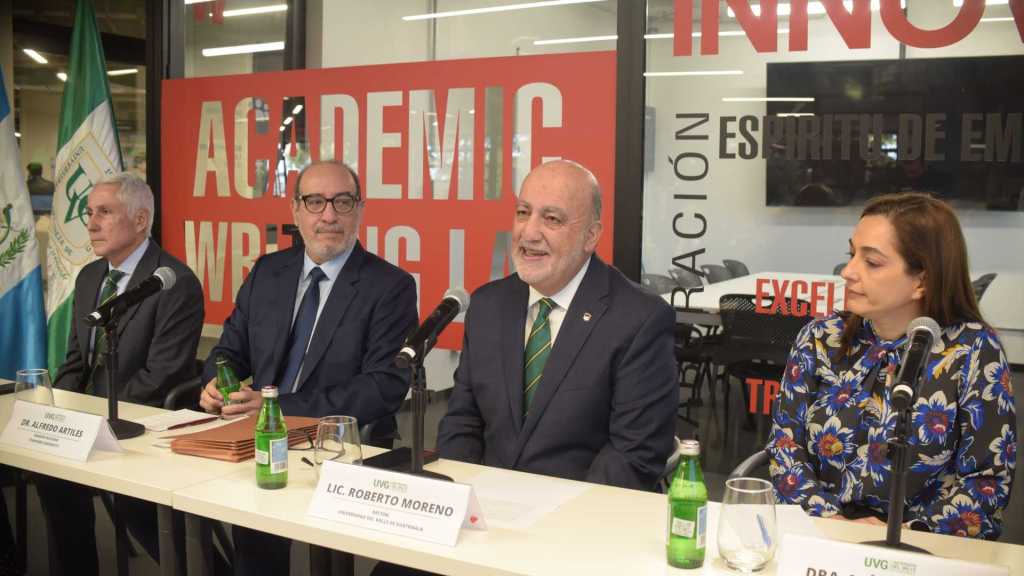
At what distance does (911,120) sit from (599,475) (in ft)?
6.07

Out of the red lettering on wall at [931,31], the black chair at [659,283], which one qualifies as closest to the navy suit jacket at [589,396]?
the black chair at [659,283]

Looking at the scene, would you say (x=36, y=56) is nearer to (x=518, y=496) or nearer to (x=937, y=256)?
(x=518, y=496)

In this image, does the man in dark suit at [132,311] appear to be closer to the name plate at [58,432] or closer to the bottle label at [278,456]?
the name plate at [58,432]

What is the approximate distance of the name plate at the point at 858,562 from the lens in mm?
1461

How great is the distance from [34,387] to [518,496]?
1493mm

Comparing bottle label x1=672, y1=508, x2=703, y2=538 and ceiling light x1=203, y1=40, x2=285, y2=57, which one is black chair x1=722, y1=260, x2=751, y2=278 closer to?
bottle label x1=672, y1=508, x2=703, y2=538

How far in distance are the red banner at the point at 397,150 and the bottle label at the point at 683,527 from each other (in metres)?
2.28

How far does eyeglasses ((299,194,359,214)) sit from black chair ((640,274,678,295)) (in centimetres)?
126

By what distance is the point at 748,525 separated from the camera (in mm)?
1634

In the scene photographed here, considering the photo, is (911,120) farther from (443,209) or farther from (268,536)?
(268,536)

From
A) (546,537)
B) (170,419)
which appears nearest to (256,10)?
(170,419)

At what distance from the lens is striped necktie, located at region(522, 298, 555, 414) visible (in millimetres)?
2580

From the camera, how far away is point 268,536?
2.48 metres

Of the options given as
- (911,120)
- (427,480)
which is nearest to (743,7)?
(911,120)
